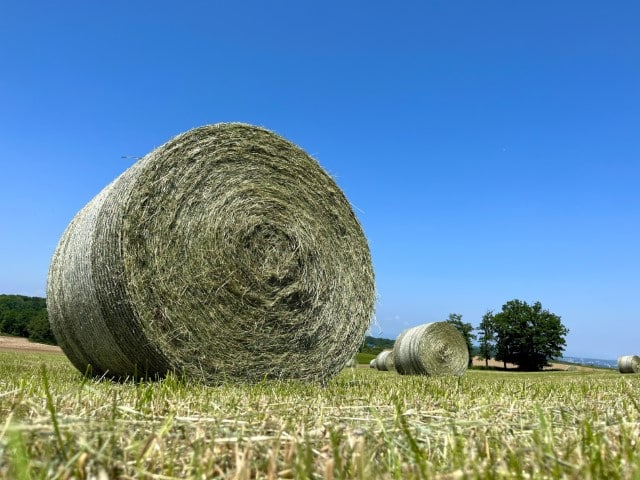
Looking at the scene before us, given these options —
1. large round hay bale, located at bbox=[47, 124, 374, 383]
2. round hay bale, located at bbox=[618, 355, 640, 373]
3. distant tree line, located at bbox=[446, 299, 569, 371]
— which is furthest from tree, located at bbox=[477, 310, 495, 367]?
large round hay bale, located at bbox=[47, 124, 374, 383]

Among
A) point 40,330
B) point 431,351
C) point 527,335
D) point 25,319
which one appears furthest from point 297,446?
point 527,335

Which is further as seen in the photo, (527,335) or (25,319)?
(527,335)

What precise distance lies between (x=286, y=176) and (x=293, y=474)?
5084 mm

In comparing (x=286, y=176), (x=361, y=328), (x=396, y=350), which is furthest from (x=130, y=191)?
(x=396, y=350)

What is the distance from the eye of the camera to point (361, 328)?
22.5 ft

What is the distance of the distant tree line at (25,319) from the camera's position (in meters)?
38.1

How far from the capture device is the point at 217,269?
5.60m

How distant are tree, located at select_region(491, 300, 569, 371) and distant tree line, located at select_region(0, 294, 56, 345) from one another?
3719cm

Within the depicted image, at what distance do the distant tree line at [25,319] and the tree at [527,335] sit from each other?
122ft

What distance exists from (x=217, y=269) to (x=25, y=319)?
45.5 meters

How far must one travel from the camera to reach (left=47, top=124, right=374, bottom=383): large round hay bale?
5.09 m

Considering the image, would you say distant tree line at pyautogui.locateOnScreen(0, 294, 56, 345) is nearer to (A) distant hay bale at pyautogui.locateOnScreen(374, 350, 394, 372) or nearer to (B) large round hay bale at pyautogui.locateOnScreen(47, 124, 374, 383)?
(A) distant hay bale at pyautogui.locateOnScreen(374, 350, 394, 372)

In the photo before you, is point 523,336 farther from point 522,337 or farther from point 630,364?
point 630,364

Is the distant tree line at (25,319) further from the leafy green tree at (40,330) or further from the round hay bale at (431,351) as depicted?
the round hay bale at (431,351)
